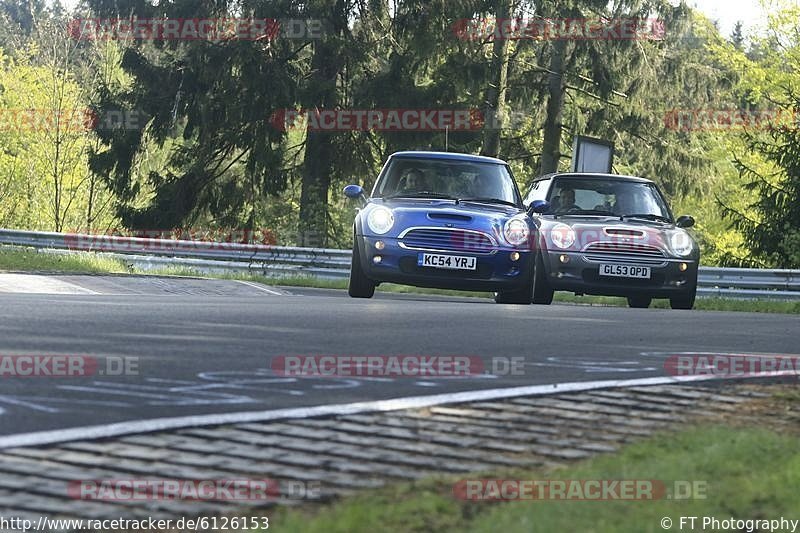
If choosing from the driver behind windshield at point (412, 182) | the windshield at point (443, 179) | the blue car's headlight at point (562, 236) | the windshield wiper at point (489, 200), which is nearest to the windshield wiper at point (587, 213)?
the blue car's headlight at point (562, 236)

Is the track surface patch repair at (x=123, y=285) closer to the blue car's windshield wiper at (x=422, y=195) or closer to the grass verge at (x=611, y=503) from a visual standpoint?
the blue car's windshield wiper at (x=422, y=195)

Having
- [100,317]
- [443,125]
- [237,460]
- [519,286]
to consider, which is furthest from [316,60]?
[237,460]

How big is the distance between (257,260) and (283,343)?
17305 millimetres

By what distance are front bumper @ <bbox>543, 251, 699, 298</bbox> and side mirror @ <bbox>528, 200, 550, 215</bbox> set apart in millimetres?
601

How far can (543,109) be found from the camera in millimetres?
36875

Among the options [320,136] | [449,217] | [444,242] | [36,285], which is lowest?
[36,285]

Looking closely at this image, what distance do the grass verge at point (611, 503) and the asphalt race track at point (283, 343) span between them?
6.50 feet

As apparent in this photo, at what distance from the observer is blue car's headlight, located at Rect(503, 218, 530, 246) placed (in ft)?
47.9

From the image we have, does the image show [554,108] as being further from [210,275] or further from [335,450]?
[335,450]

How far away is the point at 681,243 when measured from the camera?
16.1 metres

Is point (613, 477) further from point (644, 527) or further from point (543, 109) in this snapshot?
point (543, 109)

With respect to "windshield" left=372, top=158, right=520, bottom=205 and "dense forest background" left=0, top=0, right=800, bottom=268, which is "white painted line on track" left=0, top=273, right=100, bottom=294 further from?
"dense forest background" left=0, top=0, right=800, bottom=268

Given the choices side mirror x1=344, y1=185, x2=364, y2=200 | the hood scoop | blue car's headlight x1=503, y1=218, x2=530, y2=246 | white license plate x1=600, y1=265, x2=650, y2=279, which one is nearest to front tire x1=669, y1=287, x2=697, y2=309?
white license plate x1=600, y1=265, x2=650, y2=279

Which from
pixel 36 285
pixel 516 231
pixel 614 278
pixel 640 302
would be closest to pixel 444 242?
pixel 516 231
